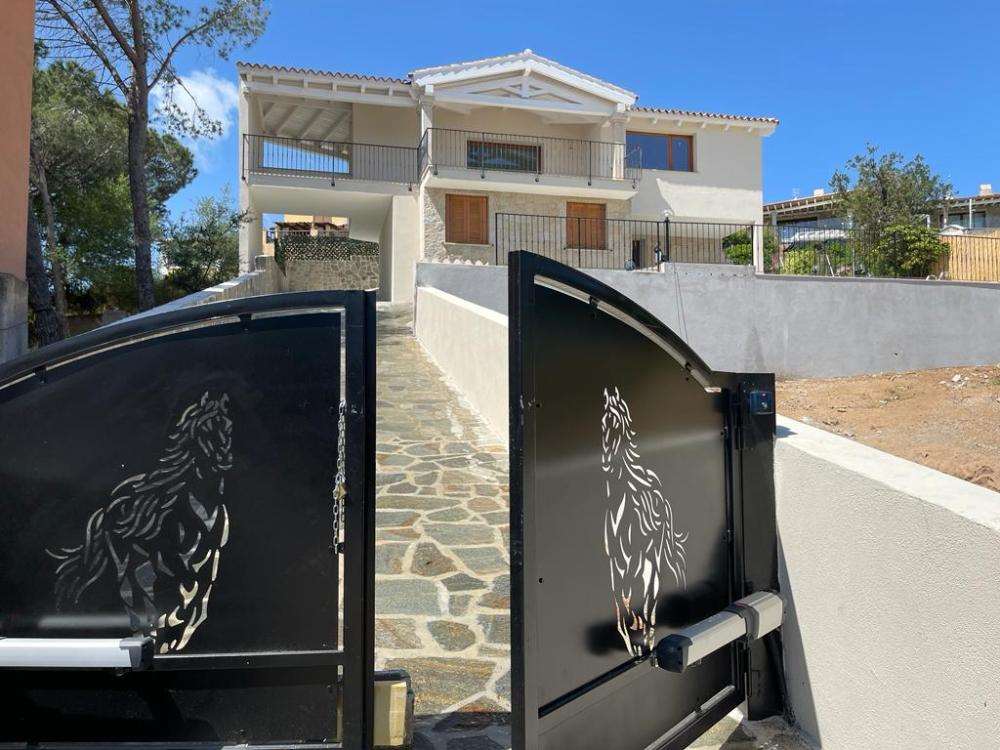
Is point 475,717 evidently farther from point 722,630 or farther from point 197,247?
point 197,247

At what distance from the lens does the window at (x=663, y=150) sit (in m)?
24.1

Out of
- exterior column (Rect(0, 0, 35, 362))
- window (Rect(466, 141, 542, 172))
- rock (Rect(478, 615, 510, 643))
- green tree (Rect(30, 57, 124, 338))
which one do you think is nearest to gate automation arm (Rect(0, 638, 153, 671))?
rock (Rect(478, 615, 510, 643))

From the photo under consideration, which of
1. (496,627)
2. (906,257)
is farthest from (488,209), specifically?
(496,627)

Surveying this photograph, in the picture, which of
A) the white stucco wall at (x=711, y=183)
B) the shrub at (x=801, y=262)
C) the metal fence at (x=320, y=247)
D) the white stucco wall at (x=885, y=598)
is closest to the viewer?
the white stucco wall at (x=885, y=598)

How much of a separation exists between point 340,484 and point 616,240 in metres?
21.9

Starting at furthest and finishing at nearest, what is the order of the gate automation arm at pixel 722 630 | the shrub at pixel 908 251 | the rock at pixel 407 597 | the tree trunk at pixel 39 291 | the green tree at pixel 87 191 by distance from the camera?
the shrub at pixel 908 251, the green tree at pixel 87 191, the tree trunk at pixel 39 291, the rock at pixel 407 597, the gate automation arm at pixel 722 630

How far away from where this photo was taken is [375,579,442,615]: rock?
3631 millimetres

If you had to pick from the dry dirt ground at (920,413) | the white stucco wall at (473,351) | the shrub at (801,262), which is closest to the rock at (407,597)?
the white stucco wall at (473,351)

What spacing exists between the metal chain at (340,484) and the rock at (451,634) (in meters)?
1.75

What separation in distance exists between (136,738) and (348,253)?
1085 inches

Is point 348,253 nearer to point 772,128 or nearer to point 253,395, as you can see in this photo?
point 772,128

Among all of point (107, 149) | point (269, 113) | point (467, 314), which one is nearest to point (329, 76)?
point (269, 113)

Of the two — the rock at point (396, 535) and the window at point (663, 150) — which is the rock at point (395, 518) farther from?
the window at point (663, 150)

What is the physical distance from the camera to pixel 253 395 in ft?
5.81
